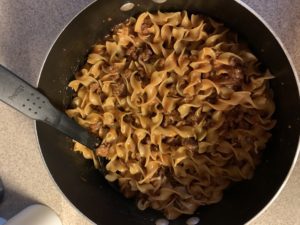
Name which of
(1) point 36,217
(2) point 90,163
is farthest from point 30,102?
(1) point 36,217

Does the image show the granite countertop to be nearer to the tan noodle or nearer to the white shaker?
the white shaker

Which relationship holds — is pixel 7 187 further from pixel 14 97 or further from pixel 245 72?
pixel 245 72

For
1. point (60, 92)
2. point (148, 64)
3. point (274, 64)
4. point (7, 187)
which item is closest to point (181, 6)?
point (148, 64)

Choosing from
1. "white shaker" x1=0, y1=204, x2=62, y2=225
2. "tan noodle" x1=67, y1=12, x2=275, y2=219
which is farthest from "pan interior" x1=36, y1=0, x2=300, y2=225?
"white shaker" x1=0, y1=204, x2=62, y2=225

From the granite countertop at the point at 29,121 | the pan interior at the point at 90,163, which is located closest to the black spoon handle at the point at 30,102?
the pan interior at the point at 90,163

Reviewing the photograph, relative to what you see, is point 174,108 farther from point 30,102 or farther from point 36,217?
point 36,217
